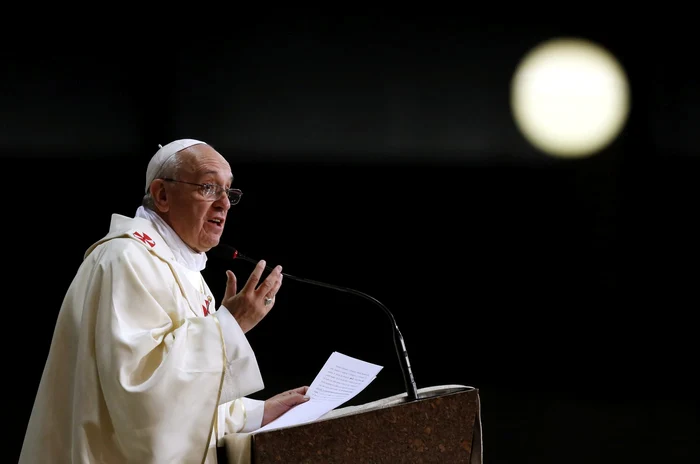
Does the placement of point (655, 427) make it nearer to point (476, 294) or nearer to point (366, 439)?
point (476, 294)

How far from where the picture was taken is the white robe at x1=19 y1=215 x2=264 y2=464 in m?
1.82

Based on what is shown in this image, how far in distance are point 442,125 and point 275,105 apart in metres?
Answer: 0.92

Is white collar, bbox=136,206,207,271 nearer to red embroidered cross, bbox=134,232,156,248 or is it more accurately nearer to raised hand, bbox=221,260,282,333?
red embroidered cross, bbox=134,232,156,248

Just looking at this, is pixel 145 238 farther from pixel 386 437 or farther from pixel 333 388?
pixel 386 437

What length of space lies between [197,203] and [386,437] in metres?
0.92

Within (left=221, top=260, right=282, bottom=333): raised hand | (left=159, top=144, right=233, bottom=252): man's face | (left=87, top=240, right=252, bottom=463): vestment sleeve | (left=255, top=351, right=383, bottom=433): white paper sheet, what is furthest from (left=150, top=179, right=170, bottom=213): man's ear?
(left=255, top=351, right=383, bottom=433): white paper sheet

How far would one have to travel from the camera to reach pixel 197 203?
2277 mm

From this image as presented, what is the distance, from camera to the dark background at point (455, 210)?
399cm

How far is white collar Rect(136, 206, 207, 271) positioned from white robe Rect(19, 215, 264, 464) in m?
0.21

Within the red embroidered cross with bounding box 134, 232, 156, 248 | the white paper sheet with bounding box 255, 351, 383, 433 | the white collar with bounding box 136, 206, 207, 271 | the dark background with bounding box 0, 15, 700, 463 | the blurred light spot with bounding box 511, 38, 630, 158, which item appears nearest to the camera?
the white paper sheet with bounding box 255, 351, 383, 433

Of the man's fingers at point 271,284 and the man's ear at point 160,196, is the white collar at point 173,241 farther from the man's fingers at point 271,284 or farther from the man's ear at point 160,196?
the man's fingers at point 271,284

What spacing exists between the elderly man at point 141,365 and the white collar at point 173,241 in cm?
12

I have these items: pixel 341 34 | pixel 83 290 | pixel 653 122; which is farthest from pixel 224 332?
pixel 653 122

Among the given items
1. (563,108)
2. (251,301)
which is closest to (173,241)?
(251,301)
